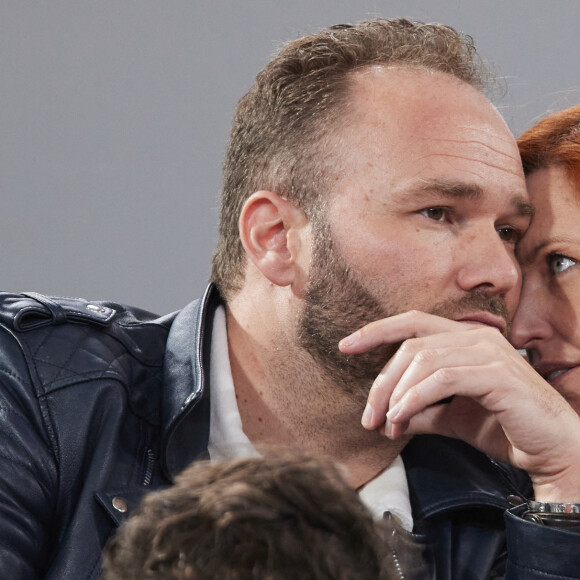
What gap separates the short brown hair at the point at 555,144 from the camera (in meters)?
1.99

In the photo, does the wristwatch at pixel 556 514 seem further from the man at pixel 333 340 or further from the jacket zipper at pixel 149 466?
the jacket zipper at pixel 149 466

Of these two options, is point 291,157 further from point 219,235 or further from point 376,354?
point 376,354

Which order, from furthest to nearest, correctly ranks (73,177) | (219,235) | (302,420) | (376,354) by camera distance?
1. (73,177)
2. (219,235)
3. (302,420)
4. (376,354)

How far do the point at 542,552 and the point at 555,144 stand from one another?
88 cm

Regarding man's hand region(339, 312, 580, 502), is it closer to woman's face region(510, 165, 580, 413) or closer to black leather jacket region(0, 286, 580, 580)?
black leather jacket region(0, 286, 580, 580)

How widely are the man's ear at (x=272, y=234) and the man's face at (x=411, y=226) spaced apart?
0.06 metres

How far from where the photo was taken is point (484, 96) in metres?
2.05

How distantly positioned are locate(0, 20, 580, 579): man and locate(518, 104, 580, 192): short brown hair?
10 centimetres

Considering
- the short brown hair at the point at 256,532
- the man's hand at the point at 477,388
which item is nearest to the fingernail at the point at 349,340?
the man's hand at the point at 477,388

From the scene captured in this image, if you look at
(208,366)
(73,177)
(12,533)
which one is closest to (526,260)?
(208,366)

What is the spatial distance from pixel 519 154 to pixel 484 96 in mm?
152

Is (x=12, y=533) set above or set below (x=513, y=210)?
below

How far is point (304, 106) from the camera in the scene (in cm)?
203

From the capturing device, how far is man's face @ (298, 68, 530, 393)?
180 cm
